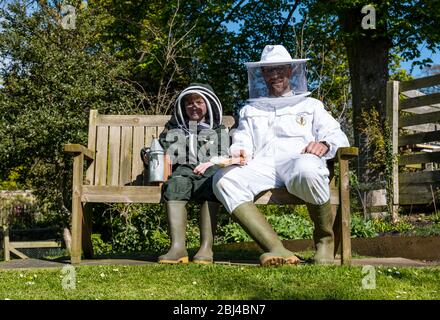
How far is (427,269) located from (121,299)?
2.18 meters

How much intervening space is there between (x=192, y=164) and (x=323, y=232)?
1177 millimetres

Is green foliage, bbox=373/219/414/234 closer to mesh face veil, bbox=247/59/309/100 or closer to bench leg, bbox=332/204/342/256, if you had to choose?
bench leg, bbox=332/204/342/256

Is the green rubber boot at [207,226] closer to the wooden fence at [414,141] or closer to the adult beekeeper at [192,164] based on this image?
the adult beekeeper at [192,164]

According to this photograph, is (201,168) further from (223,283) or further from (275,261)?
(223,283)

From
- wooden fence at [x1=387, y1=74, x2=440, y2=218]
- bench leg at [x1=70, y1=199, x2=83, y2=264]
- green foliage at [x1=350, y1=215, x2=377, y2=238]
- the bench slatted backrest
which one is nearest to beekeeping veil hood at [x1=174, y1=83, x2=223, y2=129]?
the bench slatted backrest

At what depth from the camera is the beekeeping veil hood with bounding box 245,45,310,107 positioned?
496 centimetres

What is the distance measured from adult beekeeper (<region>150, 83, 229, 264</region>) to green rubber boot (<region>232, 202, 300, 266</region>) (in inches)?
16.8

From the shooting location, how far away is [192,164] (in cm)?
504

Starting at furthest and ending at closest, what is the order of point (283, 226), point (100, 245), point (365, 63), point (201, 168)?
point (365, 63) → point (100, 245) → point (283, 226) → point (201, 168)

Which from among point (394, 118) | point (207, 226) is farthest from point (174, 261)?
point (394, 118)

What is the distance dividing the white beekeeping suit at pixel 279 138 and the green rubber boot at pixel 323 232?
0.10m

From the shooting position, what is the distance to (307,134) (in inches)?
192

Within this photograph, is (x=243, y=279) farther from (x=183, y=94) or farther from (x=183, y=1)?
(x=183, y=1)

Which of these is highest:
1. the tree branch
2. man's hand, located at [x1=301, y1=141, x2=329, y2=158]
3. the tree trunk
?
the tree branch
